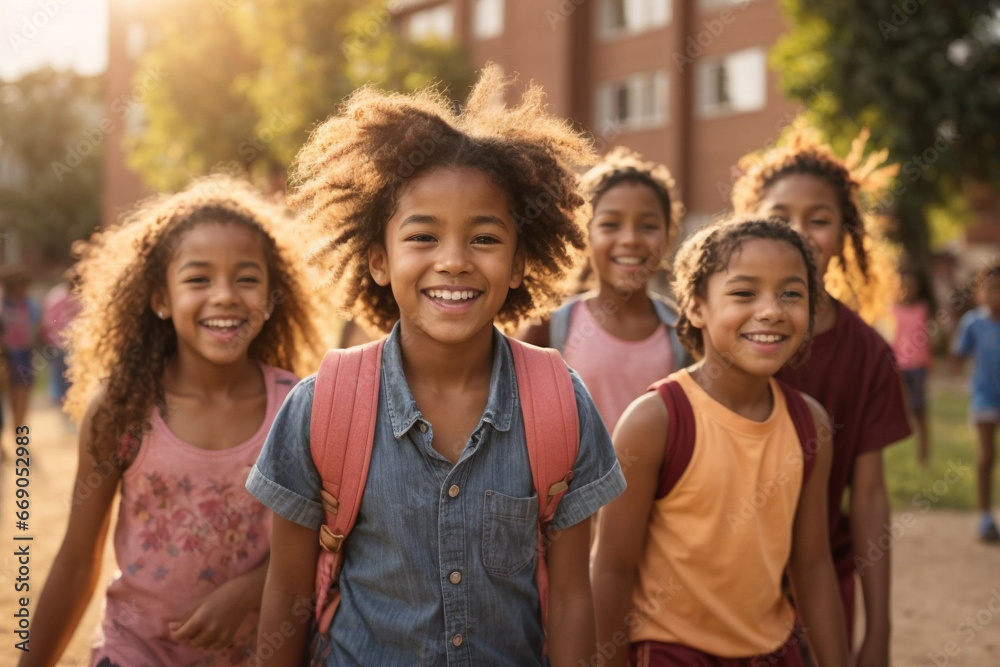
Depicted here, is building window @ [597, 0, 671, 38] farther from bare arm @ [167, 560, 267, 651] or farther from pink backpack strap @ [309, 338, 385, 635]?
pink backpack strap @ [309, 338, 385, 635]

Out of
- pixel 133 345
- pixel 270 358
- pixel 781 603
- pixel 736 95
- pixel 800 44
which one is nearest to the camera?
pixel 781 603

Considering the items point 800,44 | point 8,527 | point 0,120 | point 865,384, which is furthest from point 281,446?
point 0,120

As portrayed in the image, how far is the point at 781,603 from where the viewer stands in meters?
2.69

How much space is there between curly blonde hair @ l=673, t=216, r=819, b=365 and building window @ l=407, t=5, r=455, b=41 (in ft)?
79.0

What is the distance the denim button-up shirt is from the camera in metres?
2.05

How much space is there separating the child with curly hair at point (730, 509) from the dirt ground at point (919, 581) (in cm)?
231

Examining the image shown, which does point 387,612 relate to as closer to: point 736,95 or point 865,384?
point 865,384

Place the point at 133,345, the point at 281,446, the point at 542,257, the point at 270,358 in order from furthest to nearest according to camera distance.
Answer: the point at 270,358, the point at 133,345, the point at 542,257, the point at 281,446

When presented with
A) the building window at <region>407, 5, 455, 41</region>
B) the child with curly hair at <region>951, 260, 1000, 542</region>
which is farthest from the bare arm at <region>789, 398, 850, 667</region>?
the building window at <region>407, 5, 455, 41</region>

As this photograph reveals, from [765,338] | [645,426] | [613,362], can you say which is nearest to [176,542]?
[645,426]

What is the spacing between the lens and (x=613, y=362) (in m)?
3.48

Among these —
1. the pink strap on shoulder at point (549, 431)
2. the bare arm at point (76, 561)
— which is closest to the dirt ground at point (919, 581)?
the bare arm at point (76, 561)

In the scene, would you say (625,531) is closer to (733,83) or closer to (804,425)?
(804,425)

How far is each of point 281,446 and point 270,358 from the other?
1.21 m
